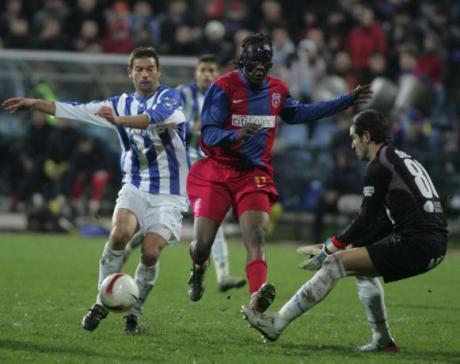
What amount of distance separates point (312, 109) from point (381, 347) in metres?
2.14

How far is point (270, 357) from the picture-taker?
25.3 ft

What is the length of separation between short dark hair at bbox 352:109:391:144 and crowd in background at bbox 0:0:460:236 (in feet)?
34.2

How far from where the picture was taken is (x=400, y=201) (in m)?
7.85

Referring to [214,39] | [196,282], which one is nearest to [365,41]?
[214,39]

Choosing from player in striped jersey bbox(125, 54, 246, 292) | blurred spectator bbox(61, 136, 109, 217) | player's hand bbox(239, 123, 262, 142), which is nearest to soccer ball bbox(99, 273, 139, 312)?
player's hand bbox(239, 123, 262, 142)

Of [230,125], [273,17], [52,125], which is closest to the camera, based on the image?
[230,125]

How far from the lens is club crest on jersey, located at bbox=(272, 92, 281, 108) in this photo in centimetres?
914

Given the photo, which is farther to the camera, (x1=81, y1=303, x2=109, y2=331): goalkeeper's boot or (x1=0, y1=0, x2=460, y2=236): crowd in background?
(x1=0, y1=0, x2=460, y2=236): crowd in background

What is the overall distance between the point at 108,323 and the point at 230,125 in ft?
6.46

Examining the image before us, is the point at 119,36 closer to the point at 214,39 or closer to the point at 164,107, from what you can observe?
the point at 214,39

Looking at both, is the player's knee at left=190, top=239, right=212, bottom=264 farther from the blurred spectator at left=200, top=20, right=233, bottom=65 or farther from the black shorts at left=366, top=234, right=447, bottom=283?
the blurred spectator at left=200, top=20, right=233, bottom=65

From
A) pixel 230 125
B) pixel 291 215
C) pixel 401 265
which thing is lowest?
pixel 291 215

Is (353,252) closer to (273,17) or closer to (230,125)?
(230,125)

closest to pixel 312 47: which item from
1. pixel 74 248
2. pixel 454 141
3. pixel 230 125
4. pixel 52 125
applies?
pixel 454 141
